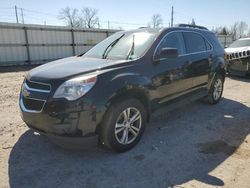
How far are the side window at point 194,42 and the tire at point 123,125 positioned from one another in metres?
1.95

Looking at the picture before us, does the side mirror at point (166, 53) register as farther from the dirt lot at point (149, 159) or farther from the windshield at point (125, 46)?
the dirt lot at point (149, 159)

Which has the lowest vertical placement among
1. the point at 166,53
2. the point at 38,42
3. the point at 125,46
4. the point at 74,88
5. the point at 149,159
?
the point at 149,159

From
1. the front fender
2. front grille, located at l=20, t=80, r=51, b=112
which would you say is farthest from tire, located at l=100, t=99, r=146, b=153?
front grille, located at l=20, t=80, r=51, b=112

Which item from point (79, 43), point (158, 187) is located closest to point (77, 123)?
point (158, 187)

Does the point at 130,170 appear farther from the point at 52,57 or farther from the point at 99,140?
the point at 52,57

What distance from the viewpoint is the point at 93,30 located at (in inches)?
738

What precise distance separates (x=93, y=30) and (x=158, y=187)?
17342 millimetres

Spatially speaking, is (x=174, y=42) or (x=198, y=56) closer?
(x=174, y=42)

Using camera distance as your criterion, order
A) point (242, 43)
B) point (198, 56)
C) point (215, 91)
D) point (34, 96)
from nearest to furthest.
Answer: point (34, 96)
point (198, 56)
point (215, 91)
point (242, 43)

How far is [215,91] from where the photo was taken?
6082 millimetres

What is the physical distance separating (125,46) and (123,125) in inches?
57.5

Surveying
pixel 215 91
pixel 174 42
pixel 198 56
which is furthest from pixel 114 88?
pixel 215 91

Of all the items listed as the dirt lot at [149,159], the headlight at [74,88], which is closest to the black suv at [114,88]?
the headlight at [74,88]

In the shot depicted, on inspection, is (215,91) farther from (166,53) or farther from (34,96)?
(34,96)
